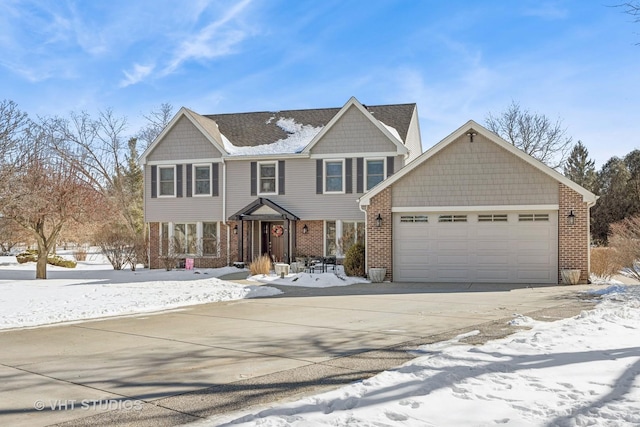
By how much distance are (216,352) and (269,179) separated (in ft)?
62.6

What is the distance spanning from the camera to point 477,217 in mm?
19312

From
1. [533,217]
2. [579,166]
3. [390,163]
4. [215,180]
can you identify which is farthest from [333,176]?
[579,166]

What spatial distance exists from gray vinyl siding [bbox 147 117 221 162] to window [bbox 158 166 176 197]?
0.58 m

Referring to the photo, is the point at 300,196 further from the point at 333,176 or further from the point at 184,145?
the point at 184,145

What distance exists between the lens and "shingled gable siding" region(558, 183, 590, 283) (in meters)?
18.3

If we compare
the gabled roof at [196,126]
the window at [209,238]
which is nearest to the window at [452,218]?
the gabled roof at [196,126]

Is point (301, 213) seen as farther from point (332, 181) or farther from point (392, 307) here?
point (392, 307)

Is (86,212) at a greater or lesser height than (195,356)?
greater

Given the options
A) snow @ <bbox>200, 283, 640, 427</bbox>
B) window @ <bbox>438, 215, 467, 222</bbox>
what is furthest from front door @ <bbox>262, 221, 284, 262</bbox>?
snow @ <bbox>200, 283, 640, 427</bbox>

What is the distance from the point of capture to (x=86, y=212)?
22.2 meters

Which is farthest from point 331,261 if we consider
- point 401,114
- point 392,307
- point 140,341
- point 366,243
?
point 140,341

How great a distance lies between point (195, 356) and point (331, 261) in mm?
16717

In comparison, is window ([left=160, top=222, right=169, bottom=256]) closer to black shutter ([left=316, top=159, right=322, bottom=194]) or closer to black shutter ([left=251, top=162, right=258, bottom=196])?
black shutter ([left=251, top=162, right=258, bottom=196])

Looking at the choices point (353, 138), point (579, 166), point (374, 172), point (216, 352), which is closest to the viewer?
point (216, 352)
